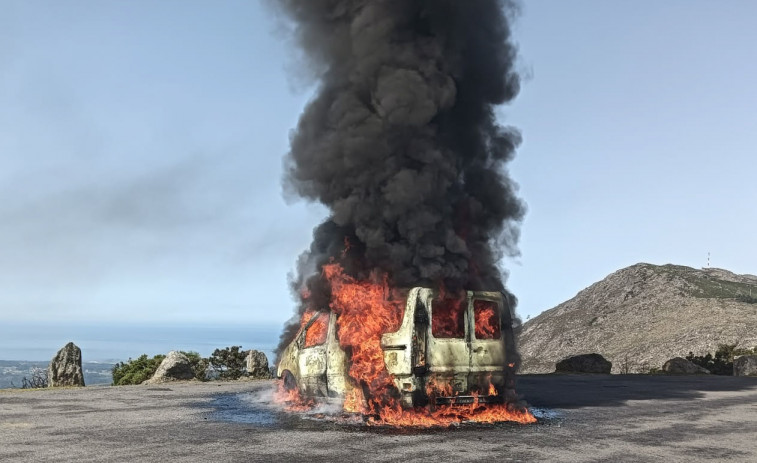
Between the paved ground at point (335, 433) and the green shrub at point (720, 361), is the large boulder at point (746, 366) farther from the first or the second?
the paved ground at point (335, 433)

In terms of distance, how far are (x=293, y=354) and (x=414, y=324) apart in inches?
121

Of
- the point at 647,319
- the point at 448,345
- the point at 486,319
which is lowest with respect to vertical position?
the point at 448,345

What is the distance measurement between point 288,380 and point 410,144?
4.98 m

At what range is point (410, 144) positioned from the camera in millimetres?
11352

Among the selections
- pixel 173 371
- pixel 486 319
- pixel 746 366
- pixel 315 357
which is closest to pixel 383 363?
pixel 315 357

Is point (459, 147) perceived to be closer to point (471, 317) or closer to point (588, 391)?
point (471, 317)

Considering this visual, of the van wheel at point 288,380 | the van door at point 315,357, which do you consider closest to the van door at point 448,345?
the van door at point 315,357

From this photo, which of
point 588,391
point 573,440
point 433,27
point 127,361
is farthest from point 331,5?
point 127,361

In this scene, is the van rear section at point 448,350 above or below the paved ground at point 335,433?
above

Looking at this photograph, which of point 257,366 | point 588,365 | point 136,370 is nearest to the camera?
point 257,366

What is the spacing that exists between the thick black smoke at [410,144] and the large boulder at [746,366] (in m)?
16.4

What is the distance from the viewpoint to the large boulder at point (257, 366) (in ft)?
68.6

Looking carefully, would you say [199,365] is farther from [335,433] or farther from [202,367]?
[335,433]

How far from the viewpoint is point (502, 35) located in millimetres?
Answer: 13938
